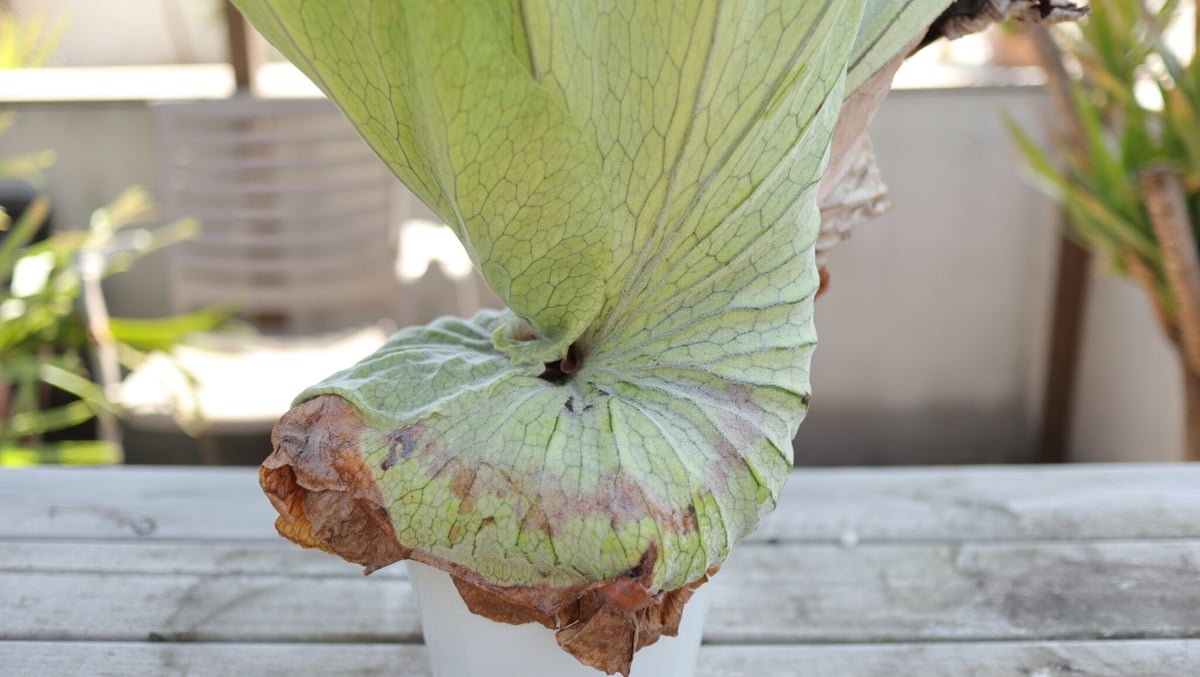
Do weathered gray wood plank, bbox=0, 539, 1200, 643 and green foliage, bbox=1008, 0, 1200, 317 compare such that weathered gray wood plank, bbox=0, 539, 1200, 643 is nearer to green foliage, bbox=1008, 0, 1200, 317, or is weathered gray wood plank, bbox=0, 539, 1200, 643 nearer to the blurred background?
green foliage, bbox=1008, 0, 1200, 317

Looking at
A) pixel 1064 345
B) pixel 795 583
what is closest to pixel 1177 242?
pixel 795 583

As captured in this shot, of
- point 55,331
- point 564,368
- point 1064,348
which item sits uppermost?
point 564,368

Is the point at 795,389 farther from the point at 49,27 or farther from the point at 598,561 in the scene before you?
the point at 49,27

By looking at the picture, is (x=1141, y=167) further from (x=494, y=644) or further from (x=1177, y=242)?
(x=494, y=644)

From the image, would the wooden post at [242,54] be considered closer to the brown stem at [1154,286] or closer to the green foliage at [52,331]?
the green foliage at [52,331]

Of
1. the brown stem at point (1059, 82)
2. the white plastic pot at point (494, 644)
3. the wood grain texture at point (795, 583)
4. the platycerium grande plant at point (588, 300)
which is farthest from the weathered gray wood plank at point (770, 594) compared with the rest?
the brown stem at point (1059, 82)
